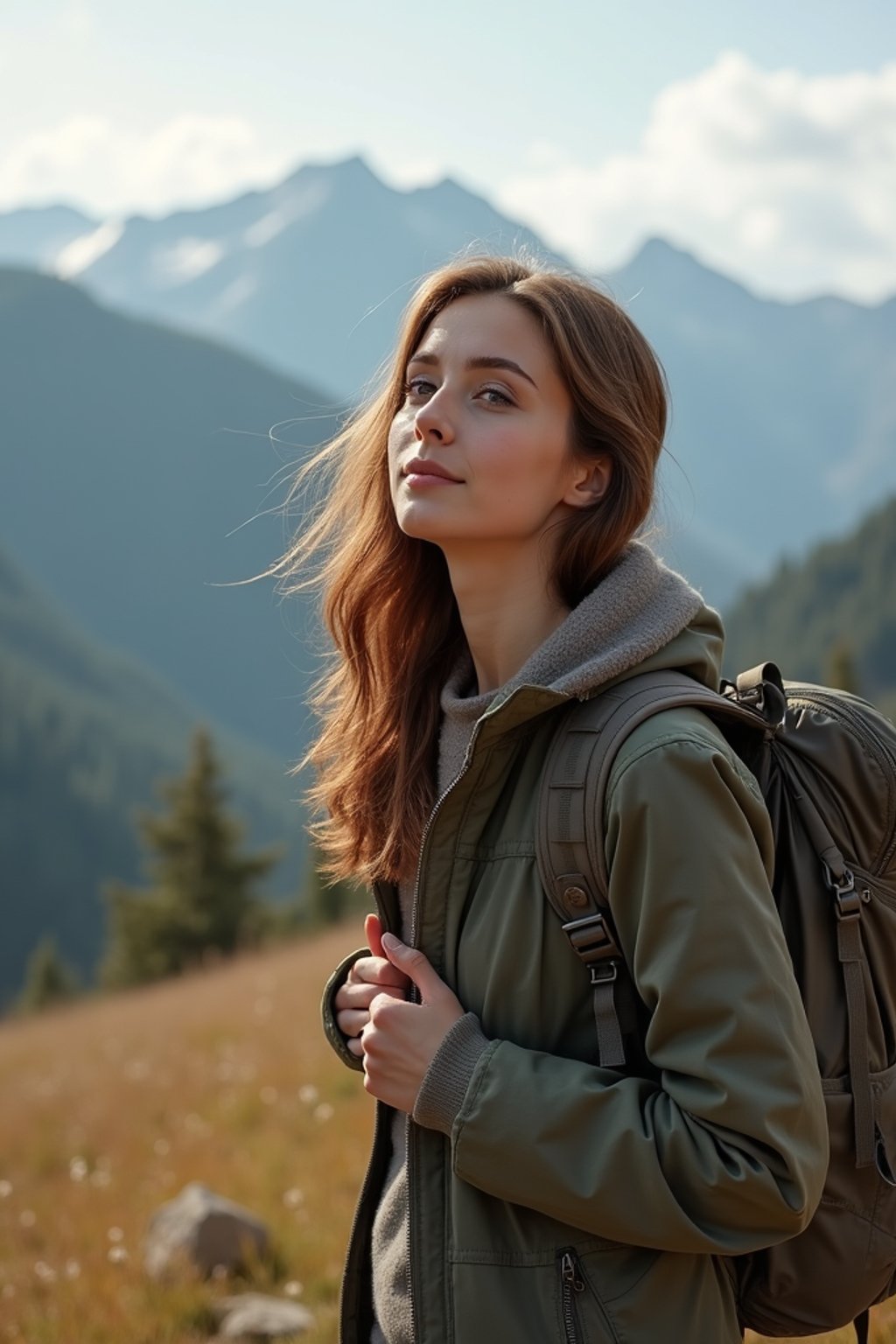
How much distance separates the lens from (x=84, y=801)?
137m

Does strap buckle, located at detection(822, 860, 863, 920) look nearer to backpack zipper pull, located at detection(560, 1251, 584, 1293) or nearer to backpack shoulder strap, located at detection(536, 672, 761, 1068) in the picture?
backpack shoulder strap, located at detection(536, 672, 761, 1068)

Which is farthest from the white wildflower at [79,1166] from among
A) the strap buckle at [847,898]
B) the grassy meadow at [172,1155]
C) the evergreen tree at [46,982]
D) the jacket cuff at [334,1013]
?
the evergreen tree at [46,982]

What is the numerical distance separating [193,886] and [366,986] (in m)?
29.0

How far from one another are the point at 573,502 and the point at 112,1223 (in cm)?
611

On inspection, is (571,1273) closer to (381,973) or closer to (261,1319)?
(381,973)

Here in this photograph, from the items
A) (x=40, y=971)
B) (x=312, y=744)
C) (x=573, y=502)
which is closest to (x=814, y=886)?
(x=573, y=502)

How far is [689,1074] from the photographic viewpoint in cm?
211

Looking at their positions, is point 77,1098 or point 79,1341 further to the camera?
point 77,1098

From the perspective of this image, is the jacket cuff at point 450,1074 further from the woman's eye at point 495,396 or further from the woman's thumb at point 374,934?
the woman's eye at point 495,396

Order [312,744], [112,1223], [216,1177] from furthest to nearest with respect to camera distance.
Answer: [216,1177]
[112,1223]
[312,744]

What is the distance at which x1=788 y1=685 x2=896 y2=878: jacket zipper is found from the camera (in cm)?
230

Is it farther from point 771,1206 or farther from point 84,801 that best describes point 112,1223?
point 84,801

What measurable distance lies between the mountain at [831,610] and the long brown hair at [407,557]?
109577 millimetres

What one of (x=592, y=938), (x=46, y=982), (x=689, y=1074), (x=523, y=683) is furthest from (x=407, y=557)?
(x=46, y=982)
